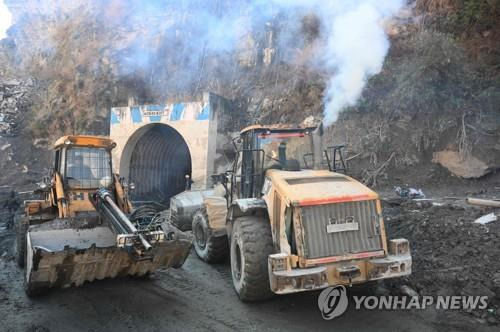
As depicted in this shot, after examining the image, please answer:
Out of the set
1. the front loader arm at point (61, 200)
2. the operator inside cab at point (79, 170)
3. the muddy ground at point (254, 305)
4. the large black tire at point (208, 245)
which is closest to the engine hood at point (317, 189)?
the muddy ground at point (254, 305)

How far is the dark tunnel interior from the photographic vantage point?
17875mm

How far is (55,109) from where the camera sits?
19.8m

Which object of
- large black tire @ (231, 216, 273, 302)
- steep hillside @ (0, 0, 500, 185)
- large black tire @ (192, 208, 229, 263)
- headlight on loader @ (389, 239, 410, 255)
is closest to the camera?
headlight on loader @ (389, 239, 410, 255)

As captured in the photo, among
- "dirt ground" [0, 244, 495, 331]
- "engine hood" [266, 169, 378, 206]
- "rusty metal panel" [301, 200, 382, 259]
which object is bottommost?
"dirt ground" [0, 244, 495, 331]

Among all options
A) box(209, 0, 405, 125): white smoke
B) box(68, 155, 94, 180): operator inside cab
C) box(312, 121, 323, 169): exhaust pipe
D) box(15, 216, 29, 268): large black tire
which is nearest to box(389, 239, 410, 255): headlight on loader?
box(312, 121, 323, 169): exhaust pipe

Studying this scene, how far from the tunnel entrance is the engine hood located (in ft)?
39.8

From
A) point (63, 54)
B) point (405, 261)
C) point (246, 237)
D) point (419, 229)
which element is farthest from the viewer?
point (63, 54)

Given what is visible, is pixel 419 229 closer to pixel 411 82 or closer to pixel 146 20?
pixel 411 82

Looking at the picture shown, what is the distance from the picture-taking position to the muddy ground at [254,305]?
16.1ft

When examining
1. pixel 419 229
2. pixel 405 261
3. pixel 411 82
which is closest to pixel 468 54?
pixel 411 82

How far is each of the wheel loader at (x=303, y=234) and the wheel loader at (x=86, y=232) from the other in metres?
1.12

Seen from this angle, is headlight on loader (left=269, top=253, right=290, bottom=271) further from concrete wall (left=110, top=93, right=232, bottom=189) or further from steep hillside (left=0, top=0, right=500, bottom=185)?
concrete wall (left=110, top=93, right=232, bottom=189)

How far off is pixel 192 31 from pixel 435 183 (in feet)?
44.2

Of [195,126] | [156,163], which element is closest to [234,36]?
[195,126]
